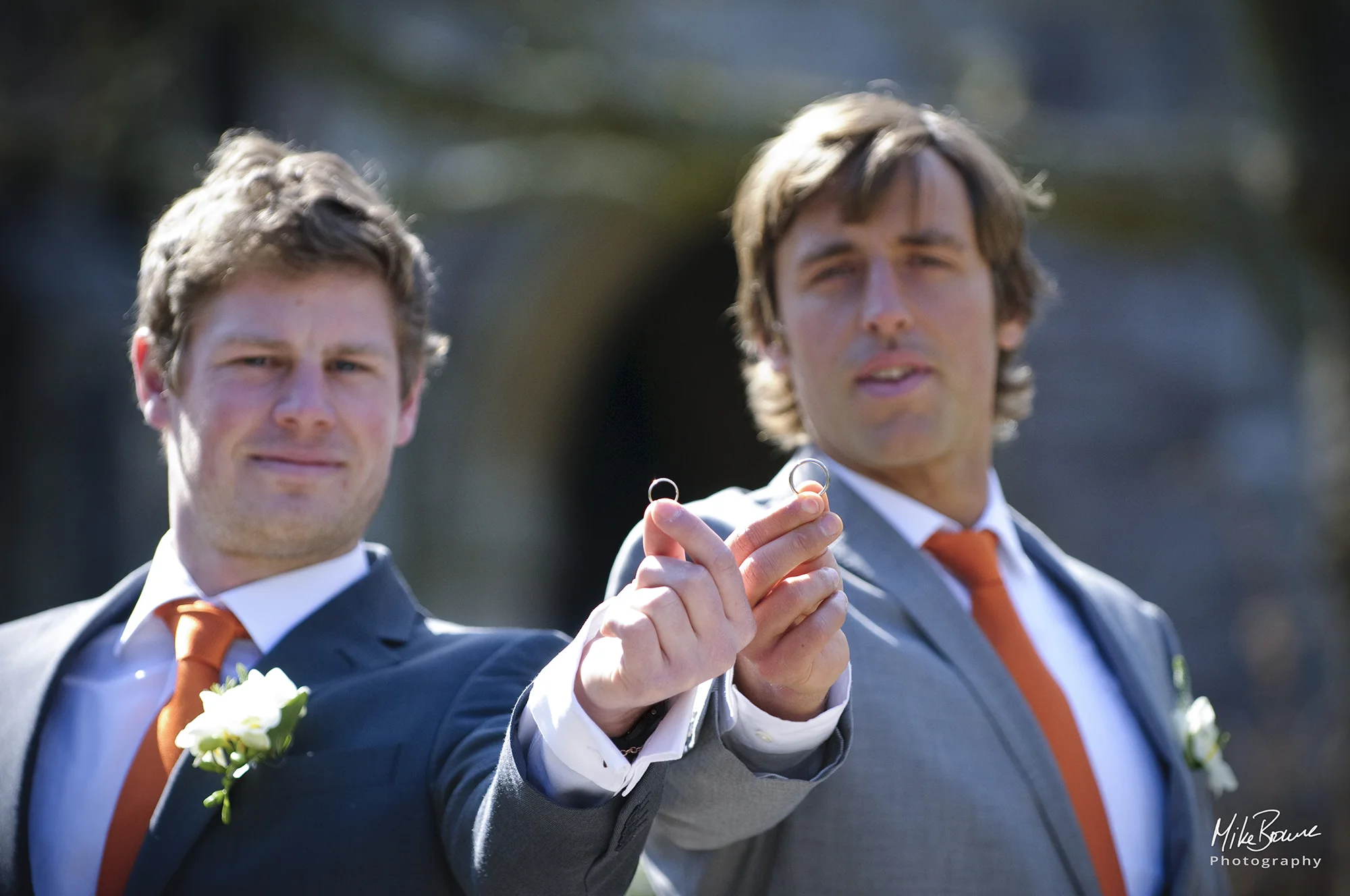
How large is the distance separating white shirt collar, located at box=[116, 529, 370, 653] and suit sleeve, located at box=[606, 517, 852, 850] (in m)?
0.69

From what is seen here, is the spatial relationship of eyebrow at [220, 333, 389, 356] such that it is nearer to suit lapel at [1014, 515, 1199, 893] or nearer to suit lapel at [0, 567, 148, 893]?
suit lapel at [0, 567, 148, 893]

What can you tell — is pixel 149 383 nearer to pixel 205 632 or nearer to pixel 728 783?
pixel 205 632

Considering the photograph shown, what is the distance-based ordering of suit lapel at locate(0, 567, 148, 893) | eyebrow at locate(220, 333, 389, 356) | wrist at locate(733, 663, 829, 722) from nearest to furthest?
wrist at locate(733, 663, 829, 722)
suit lapel at locate(0, 567, 148, 893)
eyebrow at locate(220, 333, 389, 356)

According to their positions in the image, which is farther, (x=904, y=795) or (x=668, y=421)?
(x=668, y=421)

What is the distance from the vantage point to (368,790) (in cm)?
196

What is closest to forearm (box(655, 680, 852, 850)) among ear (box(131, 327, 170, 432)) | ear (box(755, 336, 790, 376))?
ear (box(755, 336, 790, 376))

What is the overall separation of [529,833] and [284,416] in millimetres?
864

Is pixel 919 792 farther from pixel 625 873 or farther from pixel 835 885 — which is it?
pixel 625 873

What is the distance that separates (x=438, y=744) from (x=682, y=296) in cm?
885

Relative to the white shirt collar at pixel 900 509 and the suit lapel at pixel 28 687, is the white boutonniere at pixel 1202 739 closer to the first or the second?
the white shirt collar at pixel 900 509

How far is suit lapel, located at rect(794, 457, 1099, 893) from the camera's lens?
2107mm

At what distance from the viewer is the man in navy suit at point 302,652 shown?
165cm

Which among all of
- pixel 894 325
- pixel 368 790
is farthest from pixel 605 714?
pixel 894 325

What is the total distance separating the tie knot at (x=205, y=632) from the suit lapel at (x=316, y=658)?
0.29ft
